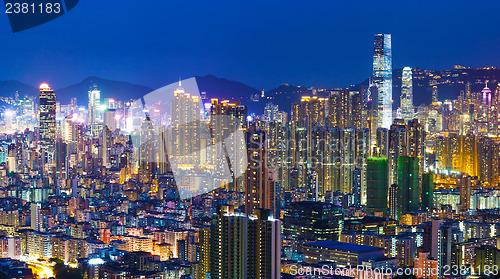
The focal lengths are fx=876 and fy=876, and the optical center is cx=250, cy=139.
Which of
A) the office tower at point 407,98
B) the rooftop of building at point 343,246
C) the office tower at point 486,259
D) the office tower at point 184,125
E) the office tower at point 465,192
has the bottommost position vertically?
the office tower at point 486,259

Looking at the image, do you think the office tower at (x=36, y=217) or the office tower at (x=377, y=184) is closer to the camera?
the office tower at (x=36, y=217)

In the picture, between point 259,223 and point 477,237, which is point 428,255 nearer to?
point 477,237

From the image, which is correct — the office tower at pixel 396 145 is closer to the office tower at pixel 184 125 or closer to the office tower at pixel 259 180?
the office tower at pixel 259 180

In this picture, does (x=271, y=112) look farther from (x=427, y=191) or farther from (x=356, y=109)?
(x=427, y=191)

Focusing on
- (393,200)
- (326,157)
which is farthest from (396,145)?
(393,200)

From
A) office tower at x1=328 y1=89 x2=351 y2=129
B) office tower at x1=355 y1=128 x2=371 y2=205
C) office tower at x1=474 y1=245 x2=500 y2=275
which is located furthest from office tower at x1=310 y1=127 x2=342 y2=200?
office tower at x1=474 y1=245 x2=500 y2=275

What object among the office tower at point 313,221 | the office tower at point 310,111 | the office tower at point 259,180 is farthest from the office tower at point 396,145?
the office tower at point 259,180

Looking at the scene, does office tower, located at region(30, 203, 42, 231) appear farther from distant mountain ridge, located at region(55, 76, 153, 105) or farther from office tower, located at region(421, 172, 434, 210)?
office tower, located at region(421, 172, 434, 210)
